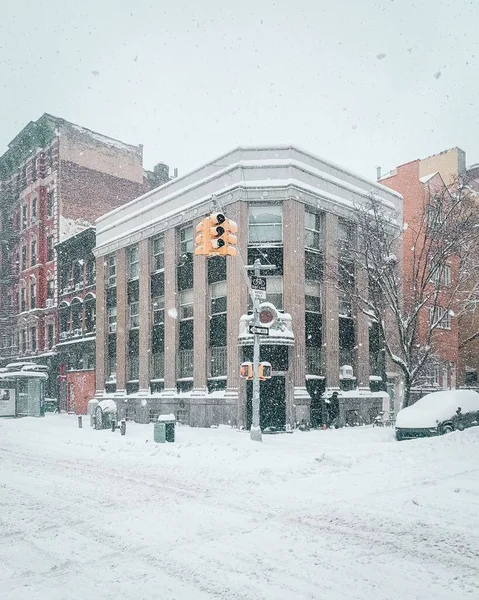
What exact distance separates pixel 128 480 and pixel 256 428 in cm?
732

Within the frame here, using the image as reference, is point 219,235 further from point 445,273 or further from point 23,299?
point 23,299

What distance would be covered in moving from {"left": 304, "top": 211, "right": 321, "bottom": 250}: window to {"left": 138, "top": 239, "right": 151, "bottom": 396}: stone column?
9712 mm

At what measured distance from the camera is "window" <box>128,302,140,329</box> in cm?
3312

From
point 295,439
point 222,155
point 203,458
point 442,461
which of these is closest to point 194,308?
point 222,155

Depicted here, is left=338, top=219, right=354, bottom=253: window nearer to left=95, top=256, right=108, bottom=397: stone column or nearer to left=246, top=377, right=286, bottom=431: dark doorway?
left=246, top=377, right=286, bottom=431: dark doorway

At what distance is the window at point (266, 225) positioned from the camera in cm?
2606

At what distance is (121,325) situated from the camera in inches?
1329

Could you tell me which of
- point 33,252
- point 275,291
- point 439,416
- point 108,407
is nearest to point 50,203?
point 33,252

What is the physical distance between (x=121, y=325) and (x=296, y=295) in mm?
12710

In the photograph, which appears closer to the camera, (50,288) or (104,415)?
(104,415)

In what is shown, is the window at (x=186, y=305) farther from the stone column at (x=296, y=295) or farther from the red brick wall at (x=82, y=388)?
the red brick wall at (x=82, y=388)

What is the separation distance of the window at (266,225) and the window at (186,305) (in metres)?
4.99

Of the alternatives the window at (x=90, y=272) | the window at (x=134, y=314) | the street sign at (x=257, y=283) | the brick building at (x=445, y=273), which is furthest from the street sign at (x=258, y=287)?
the window at (x=90, y=272)

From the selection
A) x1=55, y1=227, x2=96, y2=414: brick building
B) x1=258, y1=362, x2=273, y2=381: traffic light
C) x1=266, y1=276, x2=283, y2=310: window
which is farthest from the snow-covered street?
x1=55, y1=227, x2=96, y2=414: brick building
